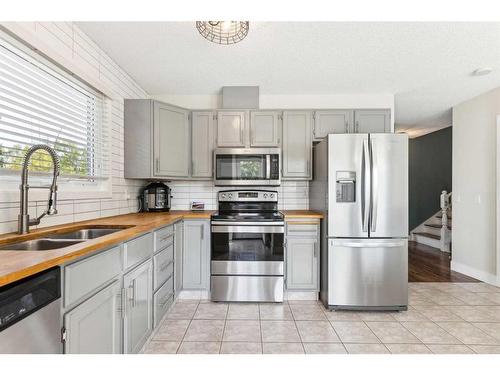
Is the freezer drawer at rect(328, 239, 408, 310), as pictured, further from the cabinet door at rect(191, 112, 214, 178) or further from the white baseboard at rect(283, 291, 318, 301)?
the cabinet door at rect(191, 112, 214, 178)

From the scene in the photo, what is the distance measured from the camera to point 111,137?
253 cm

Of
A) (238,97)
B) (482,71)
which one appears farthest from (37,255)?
(482,71)

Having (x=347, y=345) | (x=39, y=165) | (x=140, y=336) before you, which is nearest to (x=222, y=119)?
(x=39, y=165)

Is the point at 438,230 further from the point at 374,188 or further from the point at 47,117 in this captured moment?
the point at 47,117

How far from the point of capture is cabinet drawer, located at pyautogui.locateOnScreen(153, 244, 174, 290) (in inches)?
81.3

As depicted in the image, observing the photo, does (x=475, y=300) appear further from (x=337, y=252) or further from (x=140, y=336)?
(x=140, y=336)

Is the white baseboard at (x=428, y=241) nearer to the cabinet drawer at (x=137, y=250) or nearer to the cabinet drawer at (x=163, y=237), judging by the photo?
the cabinet drawer at (x=163, y=237)

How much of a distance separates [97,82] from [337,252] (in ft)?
8.67

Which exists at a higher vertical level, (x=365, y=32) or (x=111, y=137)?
(x=365, y=32)

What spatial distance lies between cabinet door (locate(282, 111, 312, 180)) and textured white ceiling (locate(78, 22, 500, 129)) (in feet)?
1.24

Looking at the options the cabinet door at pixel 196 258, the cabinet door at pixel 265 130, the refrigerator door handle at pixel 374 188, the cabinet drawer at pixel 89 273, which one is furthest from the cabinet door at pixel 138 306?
the refrigerator door handle at pixel 374 188

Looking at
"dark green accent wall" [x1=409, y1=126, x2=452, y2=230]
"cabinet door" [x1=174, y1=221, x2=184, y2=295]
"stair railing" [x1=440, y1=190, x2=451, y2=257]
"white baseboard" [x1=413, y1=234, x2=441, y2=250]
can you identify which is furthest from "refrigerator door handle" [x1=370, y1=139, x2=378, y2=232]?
"dark green accent wall" [x1=409, y1=126, x2=452, y2=230]

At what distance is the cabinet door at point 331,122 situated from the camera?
3139 mm
